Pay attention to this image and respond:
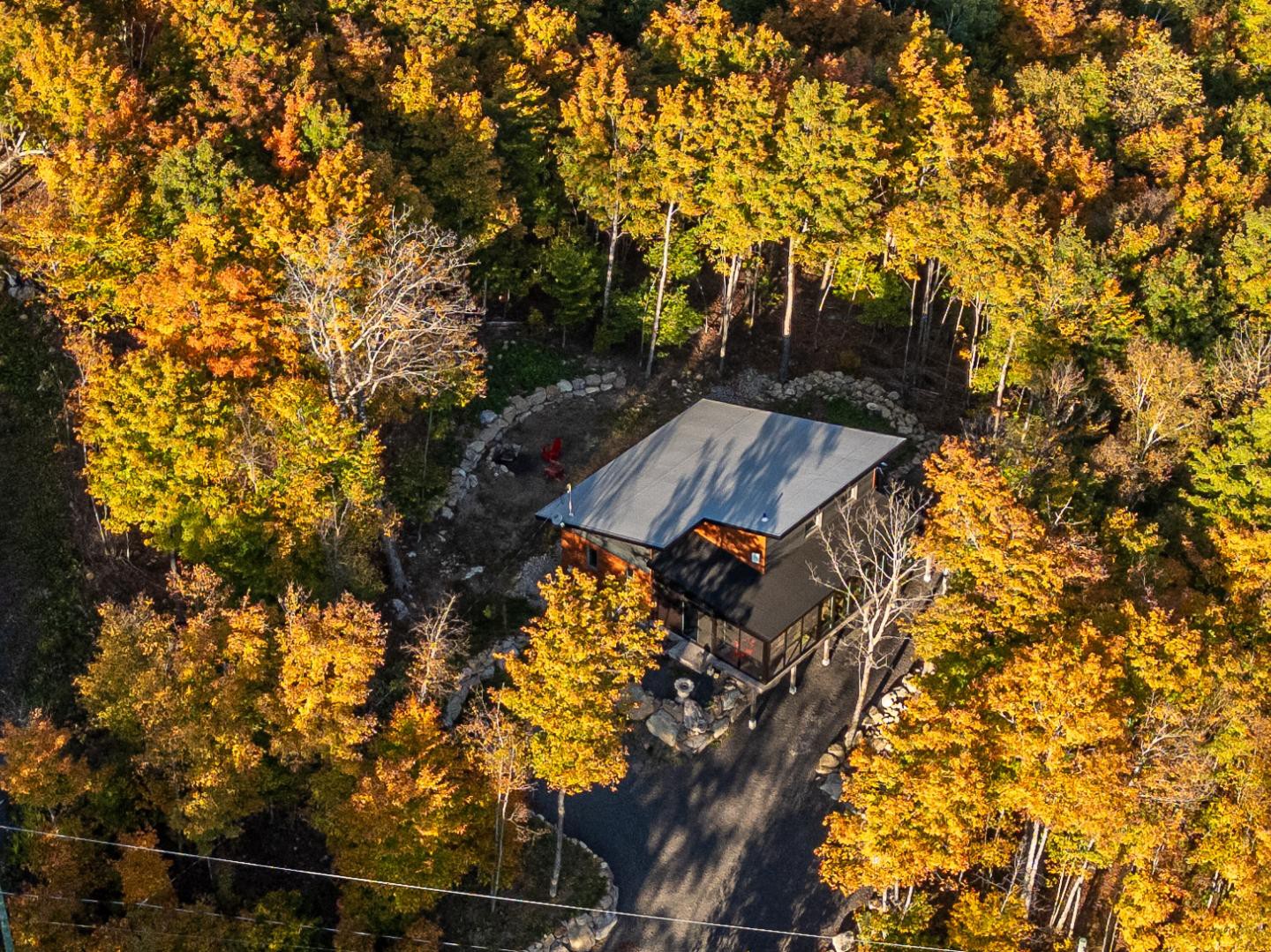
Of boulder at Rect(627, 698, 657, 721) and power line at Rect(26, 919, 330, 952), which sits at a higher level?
boulder at Rect(627, 698, 657, 721)

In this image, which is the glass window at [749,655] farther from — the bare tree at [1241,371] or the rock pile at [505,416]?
the bare tree at [1241,371]

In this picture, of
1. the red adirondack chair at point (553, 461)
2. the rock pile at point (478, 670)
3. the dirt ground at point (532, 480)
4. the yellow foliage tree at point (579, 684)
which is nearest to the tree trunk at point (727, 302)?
the dirt ground at point (532, 480)

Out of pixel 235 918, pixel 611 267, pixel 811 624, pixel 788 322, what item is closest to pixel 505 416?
pixel 611 267

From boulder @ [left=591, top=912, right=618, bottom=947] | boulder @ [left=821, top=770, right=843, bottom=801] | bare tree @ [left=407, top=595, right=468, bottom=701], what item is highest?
bare tree @ [left=407, top=595, right=468, bottom=701]

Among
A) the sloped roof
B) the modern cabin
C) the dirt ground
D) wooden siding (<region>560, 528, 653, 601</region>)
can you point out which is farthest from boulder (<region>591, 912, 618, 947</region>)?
the dirt ground

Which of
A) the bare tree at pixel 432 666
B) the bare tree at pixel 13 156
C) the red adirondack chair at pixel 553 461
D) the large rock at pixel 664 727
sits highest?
the bare tree at pixel 13 156

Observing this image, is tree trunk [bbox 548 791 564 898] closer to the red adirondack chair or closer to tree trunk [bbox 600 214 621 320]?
the red adirondack chair

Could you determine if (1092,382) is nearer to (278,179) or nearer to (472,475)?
(472,475)
